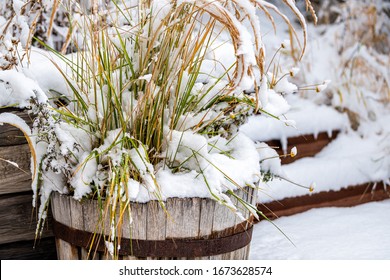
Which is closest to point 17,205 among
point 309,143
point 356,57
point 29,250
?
point 29,250

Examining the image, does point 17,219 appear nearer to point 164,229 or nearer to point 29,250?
point 29,250

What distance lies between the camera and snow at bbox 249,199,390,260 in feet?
7.55

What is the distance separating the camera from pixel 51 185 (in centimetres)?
169

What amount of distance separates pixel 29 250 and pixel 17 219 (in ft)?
0.42

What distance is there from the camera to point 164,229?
1607 mm

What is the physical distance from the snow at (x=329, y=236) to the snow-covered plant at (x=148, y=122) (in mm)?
685

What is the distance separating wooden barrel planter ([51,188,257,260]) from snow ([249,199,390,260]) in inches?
25.7

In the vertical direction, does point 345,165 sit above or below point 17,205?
below

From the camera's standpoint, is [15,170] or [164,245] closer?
[164,245]

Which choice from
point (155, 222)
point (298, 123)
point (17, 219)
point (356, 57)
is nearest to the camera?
point (155, 222)

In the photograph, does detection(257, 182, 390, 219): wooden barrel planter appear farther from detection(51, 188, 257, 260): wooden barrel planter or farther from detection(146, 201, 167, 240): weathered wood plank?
detection(146, 201, 167, 240): weathered wood plank

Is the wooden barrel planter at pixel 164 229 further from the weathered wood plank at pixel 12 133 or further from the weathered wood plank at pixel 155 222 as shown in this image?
the weathered wood plank at pixel 12 133

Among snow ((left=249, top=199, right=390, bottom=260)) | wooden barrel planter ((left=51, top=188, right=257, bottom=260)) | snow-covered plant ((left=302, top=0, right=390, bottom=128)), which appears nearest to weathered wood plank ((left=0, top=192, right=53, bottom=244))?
wooden barrel planter ((left=51, top=188, right=257, bottom=260))

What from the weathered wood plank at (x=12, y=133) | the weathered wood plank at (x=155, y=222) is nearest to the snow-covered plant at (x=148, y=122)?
the weathered wood plank at (x=155, y=222)
